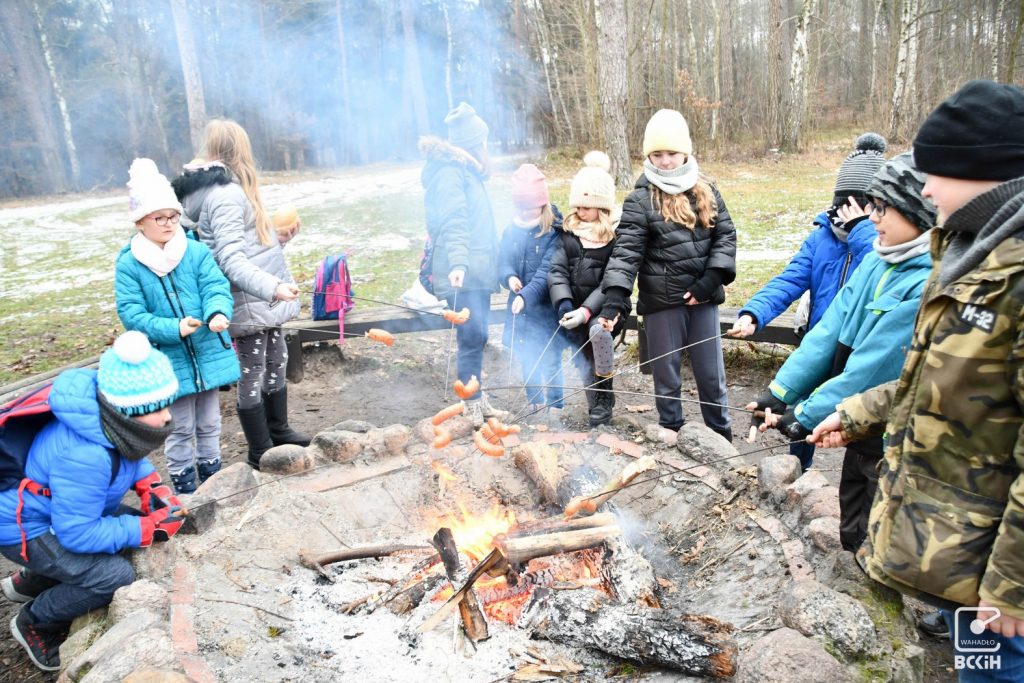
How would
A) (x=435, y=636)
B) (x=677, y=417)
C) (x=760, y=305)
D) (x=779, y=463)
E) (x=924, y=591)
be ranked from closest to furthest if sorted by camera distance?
1. (x=924, y=591)
2. (x=435, y=636)
3. (x=779, y=463)
4. (x=760, y=305)
5. (x=677, y=417)

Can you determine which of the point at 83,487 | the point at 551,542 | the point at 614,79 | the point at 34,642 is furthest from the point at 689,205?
the point at 614,79

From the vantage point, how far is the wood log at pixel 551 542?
9.99 feet

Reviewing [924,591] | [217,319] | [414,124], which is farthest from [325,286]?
[414,124]

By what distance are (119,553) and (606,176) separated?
135 inches

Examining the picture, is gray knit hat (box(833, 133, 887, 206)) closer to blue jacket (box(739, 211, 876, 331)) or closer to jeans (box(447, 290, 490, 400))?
blue jacket (box(739, 211, 876, 331))

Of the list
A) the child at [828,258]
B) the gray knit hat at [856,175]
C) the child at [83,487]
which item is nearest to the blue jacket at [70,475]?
the child at [83,487]

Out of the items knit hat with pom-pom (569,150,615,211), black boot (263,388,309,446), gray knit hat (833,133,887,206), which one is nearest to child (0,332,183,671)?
black boot (263,388,309,446)

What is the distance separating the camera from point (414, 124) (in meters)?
24.8

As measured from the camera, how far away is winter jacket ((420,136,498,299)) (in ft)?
16.1

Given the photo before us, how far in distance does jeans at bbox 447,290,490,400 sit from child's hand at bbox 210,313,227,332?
5.72ft

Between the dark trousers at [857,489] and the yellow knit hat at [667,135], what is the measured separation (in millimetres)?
1977

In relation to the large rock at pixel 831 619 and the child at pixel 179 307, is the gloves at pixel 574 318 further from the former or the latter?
the large rock at pixel 831 619

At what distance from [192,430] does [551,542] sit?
2326 millimetres

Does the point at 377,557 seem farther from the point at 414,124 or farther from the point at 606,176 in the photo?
the point at 414,124
